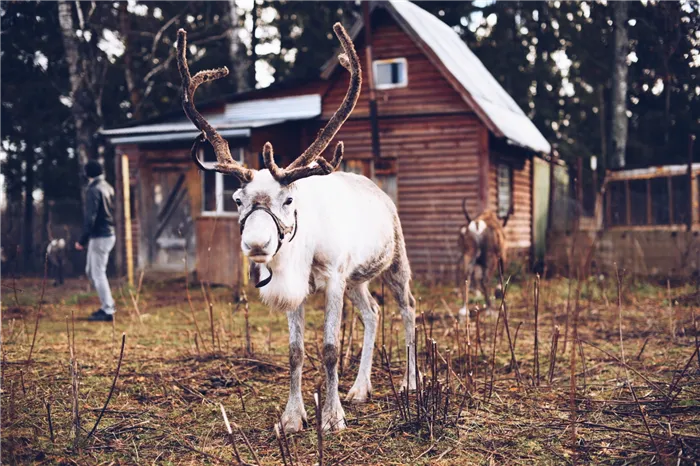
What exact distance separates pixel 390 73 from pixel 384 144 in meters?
1.63

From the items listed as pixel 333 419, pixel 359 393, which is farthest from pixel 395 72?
pixel 333 419

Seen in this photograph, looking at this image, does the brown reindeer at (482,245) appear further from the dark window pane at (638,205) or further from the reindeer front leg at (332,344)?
the dark window pane at (638,205)

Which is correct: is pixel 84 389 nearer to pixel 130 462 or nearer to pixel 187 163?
pixel 130 462

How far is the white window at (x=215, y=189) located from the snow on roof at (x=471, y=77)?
15.3 ft

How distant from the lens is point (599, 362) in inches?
242

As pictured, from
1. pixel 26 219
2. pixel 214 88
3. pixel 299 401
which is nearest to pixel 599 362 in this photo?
pixel 299 401

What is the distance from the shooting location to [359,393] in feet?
16.5

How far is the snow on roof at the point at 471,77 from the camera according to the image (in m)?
13.4

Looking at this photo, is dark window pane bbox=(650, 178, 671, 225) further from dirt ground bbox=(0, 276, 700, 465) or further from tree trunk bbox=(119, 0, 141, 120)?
tree trunk bbox=(119, 0, 141, 120)

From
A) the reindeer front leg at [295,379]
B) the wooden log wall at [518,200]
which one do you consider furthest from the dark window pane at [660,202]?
the reindeer front leg at [295,379]

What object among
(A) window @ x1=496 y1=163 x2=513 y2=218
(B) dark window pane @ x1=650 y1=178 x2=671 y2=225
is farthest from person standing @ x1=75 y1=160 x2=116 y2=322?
(B) dark window pane @ x1=650 y1=178 x2=671 y2=225

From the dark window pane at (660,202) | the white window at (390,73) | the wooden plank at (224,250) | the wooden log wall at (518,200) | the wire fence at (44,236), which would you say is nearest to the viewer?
the wooden plank at (224,250)

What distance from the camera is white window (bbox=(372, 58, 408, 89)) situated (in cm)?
1432

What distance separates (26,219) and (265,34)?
432 inches
